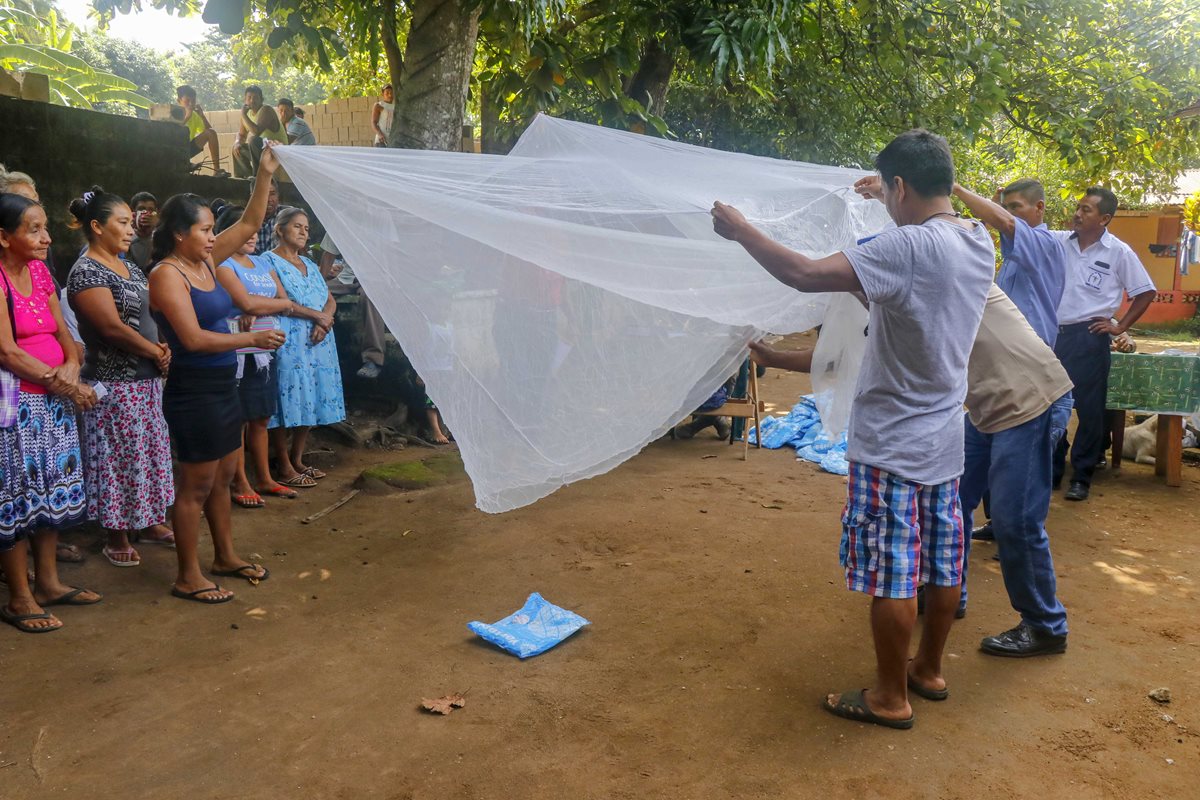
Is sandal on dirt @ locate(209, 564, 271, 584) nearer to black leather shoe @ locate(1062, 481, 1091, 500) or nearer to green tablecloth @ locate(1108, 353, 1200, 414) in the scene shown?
black leather shoe @ locate(1062, 481, 1091, 500)

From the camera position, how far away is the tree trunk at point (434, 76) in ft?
19.9

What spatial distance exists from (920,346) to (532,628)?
1804mm

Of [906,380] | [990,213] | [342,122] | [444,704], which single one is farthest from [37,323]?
[342,122]

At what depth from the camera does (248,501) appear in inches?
203

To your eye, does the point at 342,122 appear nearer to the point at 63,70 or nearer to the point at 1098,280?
the point at 63,70

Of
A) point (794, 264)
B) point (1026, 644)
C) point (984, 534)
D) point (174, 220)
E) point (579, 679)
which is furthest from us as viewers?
point (984, 534)

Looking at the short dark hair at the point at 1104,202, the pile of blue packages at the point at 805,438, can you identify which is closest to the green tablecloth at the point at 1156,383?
the short dark hair at the point at 1104,202

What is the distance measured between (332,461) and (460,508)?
4.89ft

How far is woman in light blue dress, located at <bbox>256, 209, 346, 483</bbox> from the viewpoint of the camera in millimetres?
5387

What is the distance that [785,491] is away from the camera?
19.3 feet

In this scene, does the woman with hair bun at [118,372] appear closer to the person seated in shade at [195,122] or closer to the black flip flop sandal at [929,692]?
the black flip flop sandal at [929,692]

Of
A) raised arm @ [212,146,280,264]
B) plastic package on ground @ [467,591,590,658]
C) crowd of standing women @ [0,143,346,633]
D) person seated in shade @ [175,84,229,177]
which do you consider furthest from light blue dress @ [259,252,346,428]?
person seated in shade @ [175,84,229,177]

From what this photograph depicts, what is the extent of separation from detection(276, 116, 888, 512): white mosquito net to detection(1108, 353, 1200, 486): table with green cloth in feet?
12.5

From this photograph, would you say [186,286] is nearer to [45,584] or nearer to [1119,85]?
[45,584]
